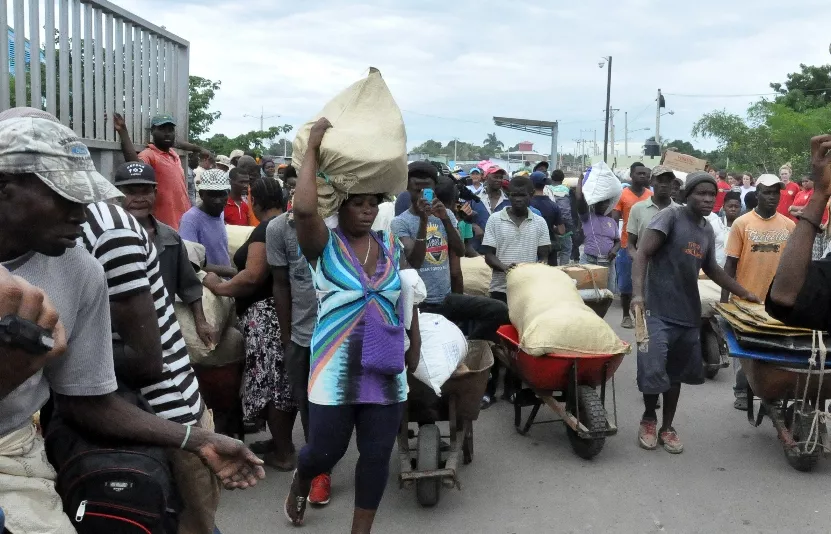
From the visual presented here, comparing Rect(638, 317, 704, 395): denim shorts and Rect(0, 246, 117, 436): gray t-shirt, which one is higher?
Rect(0, 246, 117, 436): gray t-shirt

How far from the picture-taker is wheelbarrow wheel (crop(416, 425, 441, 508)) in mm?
4703

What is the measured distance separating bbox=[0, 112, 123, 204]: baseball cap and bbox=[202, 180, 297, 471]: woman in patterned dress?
299cm

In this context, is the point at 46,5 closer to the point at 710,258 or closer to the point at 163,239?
the point at 163,239

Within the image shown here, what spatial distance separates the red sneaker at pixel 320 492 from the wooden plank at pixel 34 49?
10.6 ft

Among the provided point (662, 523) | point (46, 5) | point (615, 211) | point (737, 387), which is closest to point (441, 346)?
point (662, 523)

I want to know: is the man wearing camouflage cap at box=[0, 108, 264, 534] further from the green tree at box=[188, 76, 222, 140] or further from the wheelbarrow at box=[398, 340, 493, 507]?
the green tree at box=[188, 76, 222, 140]

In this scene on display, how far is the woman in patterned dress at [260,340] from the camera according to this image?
16.5ft

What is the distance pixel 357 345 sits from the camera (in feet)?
12.1

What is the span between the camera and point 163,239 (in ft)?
13.5

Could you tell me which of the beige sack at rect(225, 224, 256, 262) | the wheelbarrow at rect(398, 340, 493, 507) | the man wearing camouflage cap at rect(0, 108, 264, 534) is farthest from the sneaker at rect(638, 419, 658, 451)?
the man wearing camouflage cap at rect(0, 108, 264, 534)

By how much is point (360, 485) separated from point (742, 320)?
2.91 metres

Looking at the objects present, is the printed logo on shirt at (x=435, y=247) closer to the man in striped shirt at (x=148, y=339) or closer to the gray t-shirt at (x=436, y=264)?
the gray t-shirt at (x=436, y=264)

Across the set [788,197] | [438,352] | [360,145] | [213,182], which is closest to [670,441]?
[438,352]

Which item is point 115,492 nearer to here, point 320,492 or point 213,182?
point 320,492
